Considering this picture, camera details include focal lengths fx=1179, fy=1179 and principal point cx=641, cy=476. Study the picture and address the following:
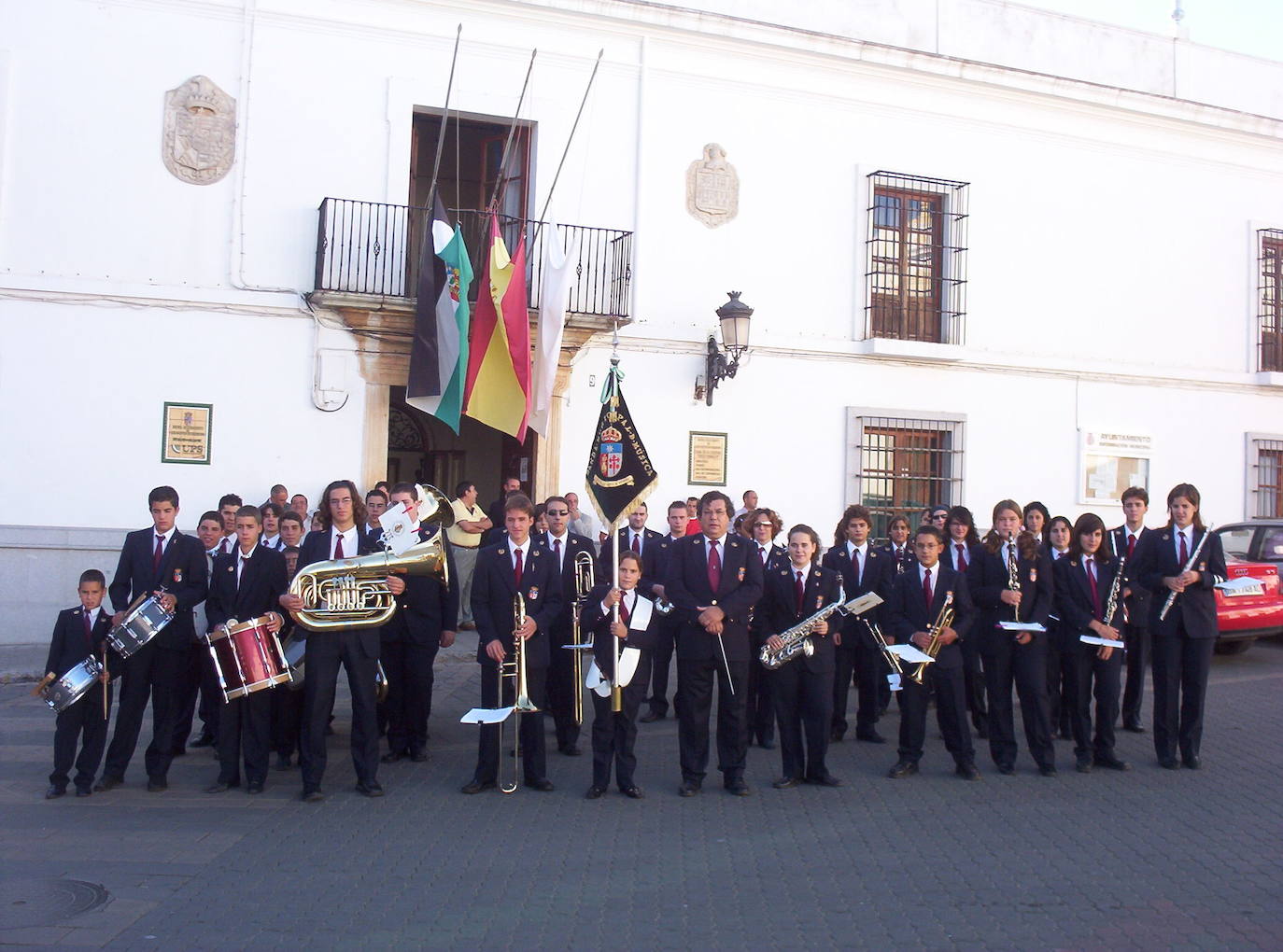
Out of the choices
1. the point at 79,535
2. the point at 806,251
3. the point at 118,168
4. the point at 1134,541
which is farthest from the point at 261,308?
the point at 1134,541

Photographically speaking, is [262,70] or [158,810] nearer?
[158,810]

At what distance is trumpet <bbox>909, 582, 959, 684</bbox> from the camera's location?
7555 mm

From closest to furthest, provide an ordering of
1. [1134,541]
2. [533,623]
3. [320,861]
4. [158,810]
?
[320,861] < [158,810] < [533,623] < [1134,541]

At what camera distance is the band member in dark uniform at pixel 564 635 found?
7758 millimetres

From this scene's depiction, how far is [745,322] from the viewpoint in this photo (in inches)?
516

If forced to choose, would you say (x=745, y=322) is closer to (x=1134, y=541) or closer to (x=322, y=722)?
(x=1134, y=541)

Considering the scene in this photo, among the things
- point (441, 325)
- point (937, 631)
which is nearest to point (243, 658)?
point (937, 631)

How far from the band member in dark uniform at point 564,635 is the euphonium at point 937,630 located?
221 cm

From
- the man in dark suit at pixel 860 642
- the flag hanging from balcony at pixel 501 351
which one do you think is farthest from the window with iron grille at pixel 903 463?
the man in dark suit at pixel 860 642

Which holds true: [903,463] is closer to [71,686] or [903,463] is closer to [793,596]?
[793,596]

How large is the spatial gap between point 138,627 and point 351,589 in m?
1.23

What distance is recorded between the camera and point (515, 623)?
23.7 feet

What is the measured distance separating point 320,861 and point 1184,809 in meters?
4.85

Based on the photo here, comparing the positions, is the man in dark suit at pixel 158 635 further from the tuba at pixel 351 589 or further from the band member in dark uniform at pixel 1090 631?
the band member in dark uniform at pixel 1090 631
